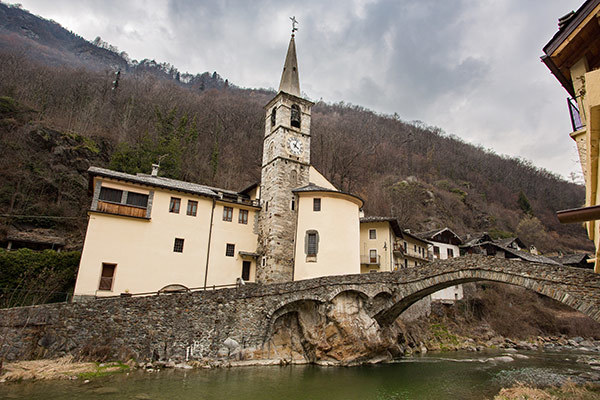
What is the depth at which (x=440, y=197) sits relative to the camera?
65.0 m

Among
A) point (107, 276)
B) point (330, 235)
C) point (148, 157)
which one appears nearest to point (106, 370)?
point (107, 276)

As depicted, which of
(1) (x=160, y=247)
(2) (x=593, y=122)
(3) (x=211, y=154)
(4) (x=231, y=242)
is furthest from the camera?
(3) (x=211, y=154)

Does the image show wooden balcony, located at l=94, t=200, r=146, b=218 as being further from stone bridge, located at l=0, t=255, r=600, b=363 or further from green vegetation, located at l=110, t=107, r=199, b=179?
green vegetation, located at l=110, t=107, r=199, b=179

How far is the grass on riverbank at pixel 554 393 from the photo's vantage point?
1334cm

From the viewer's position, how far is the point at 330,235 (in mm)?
25875

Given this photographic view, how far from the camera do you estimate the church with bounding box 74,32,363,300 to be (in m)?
22.5

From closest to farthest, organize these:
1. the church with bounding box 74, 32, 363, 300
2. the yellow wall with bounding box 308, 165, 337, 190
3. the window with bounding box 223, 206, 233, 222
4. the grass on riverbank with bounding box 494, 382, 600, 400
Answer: the grass on riverbank with bounding box 494, 382, 600, 400, the church with bounding box 74, 32, 363, 300, the window with bounding box 223, 206, 233, 222, the yellow wall with bounding box 308, 165, 337, 190

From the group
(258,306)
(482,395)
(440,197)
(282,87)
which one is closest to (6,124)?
(282,87)

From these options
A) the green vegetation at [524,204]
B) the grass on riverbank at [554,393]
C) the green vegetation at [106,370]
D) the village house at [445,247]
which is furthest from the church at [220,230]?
the green vegetation at [524,204]

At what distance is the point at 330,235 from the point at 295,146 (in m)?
9.56

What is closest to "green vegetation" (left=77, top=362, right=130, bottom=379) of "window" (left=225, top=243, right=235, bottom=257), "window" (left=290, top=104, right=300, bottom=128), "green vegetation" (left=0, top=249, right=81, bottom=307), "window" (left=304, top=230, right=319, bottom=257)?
"green vegetation" (left=0, top=249, right=81, bottom=307)

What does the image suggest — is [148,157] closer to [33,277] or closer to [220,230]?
[220,230]

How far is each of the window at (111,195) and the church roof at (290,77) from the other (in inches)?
678

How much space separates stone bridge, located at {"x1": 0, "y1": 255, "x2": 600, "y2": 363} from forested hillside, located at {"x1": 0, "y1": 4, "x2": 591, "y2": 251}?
11970 millimetres
